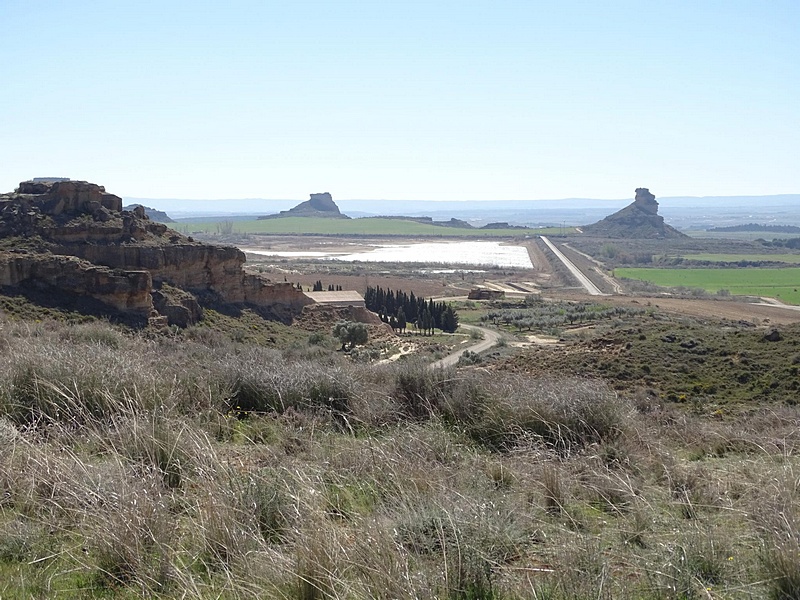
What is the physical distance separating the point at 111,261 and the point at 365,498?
36.5 metres

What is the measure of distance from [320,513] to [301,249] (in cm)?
15850

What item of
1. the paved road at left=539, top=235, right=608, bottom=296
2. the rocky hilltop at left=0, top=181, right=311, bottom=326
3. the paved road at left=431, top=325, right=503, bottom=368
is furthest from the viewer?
the paved road at left=539, top=235, right=608, bottom=296

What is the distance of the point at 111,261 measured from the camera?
38.0m

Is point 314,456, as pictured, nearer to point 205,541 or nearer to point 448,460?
point 448,460

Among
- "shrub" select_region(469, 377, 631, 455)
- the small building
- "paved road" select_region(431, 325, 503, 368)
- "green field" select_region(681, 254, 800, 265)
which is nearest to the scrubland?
"shrub" select_region(469, 377, 631, 455)

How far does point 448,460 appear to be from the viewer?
5.65m

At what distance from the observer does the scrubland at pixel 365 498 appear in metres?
3.61

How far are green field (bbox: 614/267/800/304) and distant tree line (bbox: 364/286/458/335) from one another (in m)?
44.0

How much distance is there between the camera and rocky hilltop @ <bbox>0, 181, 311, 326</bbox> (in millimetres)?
34031

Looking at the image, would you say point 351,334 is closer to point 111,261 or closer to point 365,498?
point 111,261

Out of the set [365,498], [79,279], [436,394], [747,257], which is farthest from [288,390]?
[747,257]

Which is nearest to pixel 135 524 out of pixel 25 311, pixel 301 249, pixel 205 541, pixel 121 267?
pixel 205 541

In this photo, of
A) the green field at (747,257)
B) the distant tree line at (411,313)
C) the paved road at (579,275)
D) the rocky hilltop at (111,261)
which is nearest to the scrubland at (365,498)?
the rocky hilltop at (111,261)

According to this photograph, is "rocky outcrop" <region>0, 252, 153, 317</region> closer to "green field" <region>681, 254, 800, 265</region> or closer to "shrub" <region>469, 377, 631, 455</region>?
"shrub" <region>469, 377, 631, 455</region>
